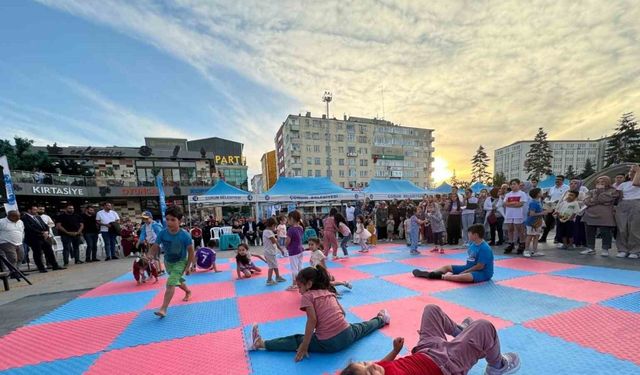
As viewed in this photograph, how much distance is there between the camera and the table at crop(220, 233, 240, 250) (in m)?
12.3

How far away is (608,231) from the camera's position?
21.7 feet

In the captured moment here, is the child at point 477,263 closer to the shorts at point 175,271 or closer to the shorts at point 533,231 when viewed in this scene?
the shorts at point 533,231

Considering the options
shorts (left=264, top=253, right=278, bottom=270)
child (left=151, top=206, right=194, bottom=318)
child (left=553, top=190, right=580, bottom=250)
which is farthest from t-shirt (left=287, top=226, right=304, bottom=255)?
child (left=553, top=190, right=580, bottom=250)

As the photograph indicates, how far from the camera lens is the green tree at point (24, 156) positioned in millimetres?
24438

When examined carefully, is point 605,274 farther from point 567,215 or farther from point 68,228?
point 68,228

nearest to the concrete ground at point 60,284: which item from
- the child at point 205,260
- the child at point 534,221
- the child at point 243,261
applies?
the child at point 534,221

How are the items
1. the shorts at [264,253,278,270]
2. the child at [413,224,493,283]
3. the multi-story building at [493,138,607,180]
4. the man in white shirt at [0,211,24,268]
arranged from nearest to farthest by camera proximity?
1. the child at [413,224,493,283]
2. the shorts at [264,253,278,270]
3. the man in white shirt at [0,211,24,268]
4. the multi-story building at [493,138,607,180]

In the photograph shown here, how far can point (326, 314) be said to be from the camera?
108 inches

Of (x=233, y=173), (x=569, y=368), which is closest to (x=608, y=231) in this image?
(x=569, y=368)

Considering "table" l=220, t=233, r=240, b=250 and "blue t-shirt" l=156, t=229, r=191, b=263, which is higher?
"blue t-shirt" l=156, t=229, r=191, b=263

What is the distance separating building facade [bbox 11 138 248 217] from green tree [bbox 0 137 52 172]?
2.55ft

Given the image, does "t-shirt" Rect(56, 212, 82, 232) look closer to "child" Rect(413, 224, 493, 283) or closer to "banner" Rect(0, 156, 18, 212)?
"banner" Rect(0, 156, 18, 212)

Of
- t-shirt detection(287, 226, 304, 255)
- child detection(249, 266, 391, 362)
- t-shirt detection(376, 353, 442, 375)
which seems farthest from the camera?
t-shirt detection(287, 226, 304, 255)

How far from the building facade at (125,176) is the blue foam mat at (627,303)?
3184 cm
